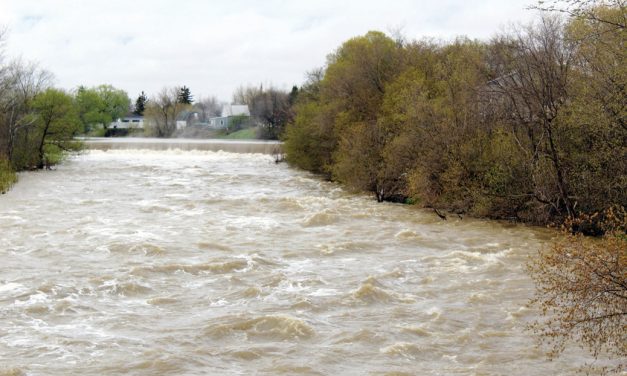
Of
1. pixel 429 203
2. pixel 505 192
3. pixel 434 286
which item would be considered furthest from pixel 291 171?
pixel 434 286

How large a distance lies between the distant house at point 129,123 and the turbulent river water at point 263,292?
107921 mm

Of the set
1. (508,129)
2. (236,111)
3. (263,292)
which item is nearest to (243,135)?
(236,111)

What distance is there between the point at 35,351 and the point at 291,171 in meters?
40.3

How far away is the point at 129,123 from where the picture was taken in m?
138

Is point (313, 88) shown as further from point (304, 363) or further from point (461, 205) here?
point (304, 363)

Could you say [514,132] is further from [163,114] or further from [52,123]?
[163,114]

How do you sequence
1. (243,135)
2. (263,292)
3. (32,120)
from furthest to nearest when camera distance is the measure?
(243,135), (32,120), (263,292)

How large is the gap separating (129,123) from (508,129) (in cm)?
12158

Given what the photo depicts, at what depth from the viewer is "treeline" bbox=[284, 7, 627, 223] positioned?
2052 cm

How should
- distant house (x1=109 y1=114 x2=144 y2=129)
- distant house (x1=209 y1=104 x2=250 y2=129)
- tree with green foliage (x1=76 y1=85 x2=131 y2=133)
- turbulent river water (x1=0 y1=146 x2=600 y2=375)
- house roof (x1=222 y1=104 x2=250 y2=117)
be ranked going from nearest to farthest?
turbulent river water (x1=0 y1=146 x2=600 y2=375)
tree with green foliage (x1=76 y1=85 x2=131 y2=133)
distant house (x1=209 y1=104 x2=250 y2=129)
house roof (x1=222 y1=104 x2=250 y2=117)
distant house (x1=109 y1=114 x2=144 y2=129)

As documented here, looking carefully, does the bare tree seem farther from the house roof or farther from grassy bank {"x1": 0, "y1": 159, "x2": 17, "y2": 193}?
grassy bank {"x1": 0, "y1": 159, "x2": 17, "y2": 193}

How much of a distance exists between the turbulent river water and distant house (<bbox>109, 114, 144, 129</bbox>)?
108 m

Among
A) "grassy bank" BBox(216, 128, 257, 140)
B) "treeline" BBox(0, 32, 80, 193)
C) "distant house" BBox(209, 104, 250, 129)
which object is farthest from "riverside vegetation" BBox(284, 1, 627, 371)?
"distant house" BBox(209, 104, 250, 129)

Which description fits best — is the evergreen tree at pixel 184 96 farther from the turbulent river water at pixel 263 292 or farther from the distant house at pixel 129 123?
the turbulent river water at pixel 263 292
